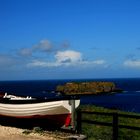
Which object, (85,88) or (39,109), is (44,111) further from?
(85,88)

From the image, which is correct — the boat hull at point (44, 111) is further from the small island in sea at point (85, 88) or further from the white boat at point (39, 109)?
the small island in sea at point (85, 88)

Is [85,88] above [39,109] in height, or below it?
below

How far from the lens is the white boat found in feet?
63.3

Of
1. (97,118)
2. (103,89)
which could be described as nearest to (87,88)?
(103,89)

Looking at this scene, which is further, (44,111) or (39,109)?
(39,109)

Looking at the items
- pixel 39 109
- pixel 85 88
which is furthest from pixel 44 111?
pixel 85 88

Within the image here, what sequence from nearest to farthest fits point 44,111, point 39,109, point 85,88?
point 44,111
point 39,109
point 85,88

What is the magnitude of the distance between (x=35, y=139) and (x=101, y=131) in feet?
14.6

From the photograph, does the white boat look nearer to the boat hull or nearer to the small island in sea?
the boat hull

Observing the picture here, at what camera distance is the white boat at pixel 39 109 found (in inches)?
759

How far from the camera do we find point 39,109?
2005 centimetres

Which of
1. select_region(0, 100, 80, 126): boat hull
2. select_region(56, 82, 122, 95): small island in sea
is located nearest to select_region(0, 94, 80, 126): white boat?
select_region(0, 100, 80, 126): boat hull

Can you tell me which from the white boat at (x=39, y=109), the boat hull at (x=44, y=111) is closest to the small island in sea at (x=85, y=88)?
the white boat at (x=39, y=109)

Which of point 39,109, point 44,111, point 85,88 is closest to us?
point 44,111
